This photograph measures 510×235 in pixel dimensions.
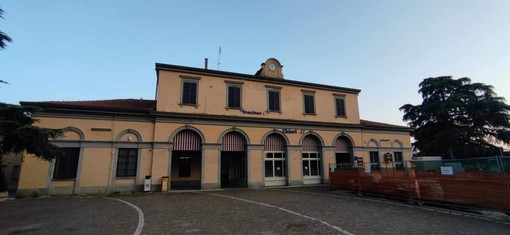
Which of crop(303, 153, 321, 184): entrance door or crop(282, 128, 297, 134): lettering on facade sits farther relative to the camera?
crop(303, 153, 321, 184): entrance door

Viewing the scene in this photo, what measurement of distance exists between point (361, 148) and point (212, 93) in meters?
13.8

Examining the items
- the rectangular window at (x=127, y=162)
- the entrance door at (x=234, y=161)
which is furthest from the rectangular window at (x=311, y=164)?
the rectangular window at (x=127, y=162)

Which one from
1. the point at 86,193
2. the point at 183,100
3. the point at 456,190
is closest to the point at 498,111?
the point at 456,190

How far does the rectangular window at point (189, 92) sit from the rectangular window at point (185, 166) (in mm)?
5619

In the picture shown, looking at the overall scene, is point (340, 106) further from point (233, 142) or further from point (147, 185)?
point (147, 185)

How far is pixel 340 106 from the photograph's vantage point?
2233 cm

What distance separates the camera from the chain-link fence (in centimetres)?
793

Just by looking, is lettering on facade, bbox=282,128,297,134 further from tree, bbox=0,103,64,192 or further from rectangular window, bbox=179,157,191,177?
tree, bbox=0,103,64,192

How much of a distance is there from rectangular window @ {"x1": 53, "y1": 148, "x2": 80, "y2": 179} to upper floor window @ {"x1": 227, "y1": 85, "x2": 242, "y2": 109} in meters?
10.1

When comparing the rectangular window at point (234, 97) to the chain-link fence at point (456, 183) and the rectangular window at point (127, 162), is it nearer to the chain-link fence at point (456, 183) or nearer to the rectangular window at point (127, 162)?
the rectangular window at point (127, 162)

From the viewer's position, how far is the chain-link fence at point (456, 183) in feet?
26.0

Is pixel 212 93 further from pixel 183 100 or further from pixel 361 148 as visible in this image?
pixel 361 148

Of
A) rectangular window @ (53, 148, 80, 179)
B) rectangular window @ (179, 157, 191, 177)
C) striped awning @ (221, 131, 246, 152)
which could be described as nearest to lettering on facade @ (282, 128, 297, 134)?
striped awning @ (221, 131, 246, 152)

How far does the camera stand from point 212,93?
18297mm
